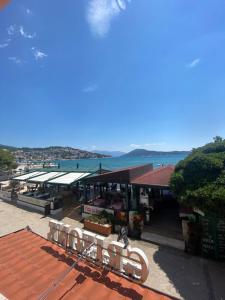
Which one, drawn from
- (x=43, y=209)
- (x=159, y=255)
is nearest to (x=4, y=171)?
(x=43, y=209)

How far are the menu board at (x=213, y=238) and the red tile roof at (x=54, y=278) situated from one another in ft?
17.8

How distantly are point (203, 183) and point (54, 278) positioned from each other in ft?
23.2

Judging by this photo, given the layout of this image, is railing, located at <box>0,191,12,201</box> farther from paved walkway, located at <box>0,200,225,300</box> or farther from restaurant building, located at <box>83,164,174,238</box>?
paved walkway, located at <box>0,200,225,300</box>

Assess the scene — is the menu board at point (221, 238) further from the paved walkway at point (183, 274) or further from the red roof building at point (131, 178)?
the red roof building at point (131, 178)

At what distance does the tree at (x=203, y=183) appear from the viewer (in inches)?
324

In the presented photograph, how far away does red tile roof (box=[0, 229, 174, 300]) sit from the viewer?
5047mm

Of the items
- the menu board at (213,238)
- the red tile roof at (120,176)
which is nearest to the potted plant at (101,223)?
the red tile roof at (120,176)

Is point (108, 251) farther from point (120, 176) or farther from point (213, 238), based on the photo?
point (120, 176)

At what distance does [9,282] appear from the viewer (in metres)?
5.59

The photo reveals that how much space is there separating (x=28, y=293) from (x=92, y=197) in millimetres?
15856

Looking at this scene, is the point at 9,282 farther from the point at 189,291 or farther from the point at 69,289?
the point at 189,291

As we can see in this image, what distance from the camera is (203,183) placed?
30.6 feet

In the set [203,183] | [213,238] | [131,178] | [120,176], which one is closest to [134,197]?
[131,178]

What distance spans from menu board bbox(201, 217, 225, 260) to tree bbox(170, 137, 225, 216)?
122 centimetres
